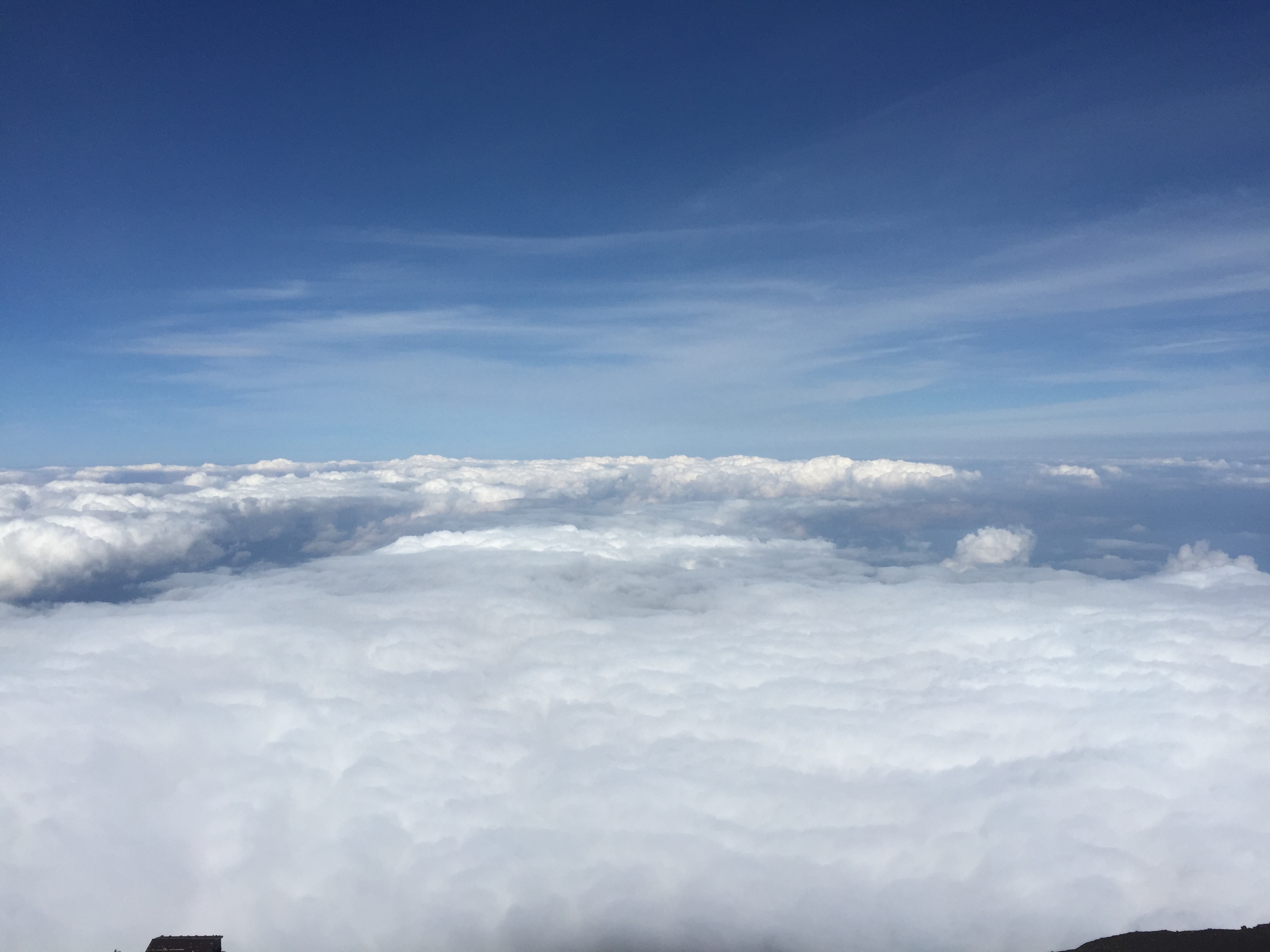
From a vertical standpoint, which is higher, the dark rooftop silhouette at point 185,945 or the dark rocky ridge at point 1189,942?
the dark rooftop silhouette at point 185,945

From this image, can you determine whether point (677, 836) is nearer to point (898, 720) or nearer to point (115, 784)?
point (898, 720)

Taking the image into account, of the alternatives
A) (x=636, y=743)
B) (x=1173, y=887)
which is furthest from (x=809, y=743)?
(x=1173, y=887)

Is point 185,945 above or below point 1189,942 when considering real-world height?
above

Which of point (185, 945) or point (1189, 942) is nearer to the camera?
point (185, 945)

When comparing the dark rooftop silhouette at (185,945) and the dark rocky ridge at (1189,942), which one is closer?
the dark rooftop silhouette at (185,945)
